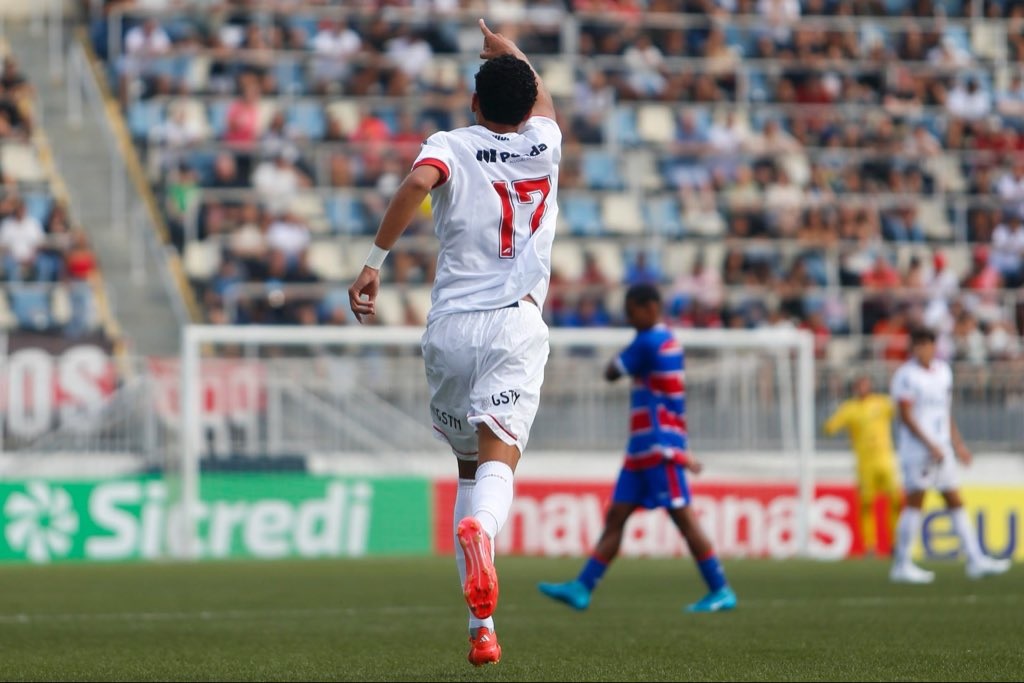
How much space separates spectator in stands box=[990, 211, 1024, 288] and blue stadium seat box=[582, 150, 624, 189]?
18.0 ft

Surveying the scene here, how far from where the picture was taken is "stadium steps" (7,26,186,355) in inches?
926

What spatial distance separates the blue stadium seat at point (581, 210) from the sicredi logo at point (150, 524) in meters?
6.94

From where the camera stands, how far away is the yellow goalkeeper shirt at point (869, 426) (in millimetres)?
21172

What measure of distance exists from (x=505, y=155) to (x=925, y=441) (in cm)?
961

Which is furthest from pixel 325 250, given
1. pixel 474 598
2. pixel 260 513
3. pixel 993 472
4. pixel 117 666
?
pixel 474 598

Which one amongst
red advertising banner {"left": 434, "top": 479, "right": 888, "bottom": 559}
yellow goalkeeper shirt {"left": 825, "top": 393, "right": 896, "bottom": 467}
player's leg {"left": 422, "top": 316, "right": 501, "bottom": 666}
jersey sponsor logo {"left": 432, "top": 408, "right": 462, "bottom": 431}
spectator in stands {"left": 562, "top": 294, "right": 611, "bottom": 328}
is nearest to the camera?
player's leg {"left": 422, "top": 316, "right": 501, "bottom": 666}

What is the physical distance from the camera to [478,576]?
20.7ft

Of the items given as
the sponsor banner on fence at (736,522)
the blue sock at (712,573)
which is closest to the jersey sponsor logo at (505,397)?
the blue sock at (712,573)

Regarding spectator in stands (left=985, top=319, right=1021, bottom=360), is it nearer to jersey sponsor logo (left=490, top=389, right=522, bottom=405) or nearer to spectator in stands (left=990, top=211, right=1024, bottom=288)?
spectator in stands (left=990, top=211, right=1024, bottom=288)

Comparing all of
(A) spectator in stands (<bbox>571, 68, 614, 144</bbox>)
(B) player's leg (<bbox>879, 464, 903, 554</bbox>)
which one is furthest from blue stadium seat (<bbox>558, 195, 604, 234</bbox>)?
(B) player's leg (<bbox>879, 464, 903, 554</bbox>)

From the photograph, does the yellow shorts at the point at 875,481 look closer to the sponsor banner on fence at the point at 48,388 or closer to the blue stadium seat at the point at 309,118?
the sponsor banner on fence at the point at 48,388

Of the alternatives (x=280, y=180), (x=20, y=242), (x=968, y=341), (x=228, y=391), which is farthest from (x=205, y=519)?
(x=968, y=341)

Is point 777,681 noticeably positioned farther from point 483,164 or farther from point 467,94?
point 467,94

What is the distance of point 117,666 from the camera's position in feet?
25.6
